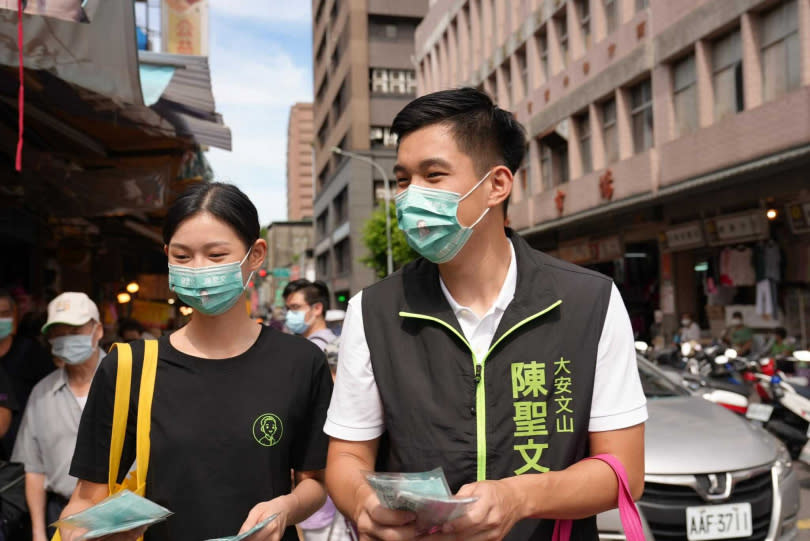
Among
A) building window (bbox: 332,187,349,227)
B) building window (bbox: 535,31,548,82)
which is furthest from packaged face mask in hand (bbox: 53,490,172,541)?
building window (bbox: 332,187,349,227)

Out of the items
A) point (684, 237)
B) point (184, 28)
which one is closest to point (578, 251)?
point (684, 237)

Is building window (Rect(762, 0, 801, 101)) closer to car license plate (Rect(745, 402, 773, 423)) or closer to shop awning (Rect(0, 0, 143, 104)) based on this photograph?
car license plate (Rect(745, 402, 773, 423))

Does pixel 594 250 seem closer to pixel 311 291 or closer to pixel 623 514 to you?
pixel 311 291

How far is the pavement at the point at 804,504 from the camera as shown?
556 centimetres

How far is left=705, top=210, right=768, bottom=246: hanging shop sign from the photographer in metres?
13.9

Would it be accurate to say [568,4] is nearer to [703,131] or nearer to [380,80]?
[703,131]

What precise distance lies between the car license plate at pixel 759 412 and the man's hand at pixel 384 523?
7201 millimetres

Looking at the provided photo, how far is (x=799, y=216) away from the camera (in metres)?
12.9

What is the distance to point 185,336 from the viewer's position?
2.44 meters

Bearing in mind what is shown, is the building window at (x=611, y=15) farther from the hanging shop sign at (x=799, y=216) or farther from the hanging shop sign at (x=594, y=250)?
the hanging shop sign at (x=799, y=216)

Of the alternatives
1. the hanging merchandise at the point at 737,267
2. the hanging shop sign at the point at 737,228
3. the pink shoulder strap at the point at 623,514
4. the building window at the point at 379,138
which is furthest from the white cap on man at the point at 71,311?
the building window at the point at 379,138

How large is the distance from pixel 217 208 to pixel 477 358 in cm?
110

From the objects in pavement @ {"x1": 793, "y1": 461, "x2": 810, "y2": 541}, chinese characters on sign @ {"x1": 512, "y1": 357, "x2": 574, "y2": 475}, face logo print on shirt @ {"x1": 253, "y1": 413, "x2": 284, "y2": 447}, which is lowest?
pavement @ {"x1": 793, "y1": 461, "x2": 810, "y2": 541}

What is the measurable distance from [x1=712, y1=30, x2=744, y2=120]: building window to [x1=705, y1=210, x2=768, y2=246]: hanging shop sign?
214 centimetres
